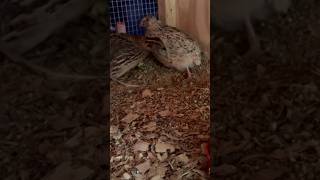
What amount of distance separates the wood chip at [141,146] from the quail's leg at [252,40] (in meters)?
0.81

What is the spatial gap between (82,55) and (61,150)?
298mm

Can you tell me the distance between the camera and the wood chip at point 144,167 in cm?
198

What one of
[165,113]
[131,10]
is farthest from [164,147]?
[131,10]

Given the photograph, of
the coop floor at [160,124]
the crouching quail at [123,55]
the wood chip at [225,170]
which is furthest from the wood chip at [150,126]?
the wood chip at [225,170]

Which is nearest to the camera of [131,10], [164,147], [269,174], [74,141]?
[74,141]

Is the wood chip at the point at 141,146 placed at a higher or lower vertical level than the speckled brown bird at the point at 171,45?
lower

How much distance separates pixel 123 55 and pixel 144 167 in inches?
38.2

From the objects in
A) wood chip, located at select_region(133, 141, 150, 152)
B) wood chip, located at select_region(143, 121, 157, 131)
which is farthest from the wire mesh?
wood chip, located at select_region(133, 141, 150, 152)

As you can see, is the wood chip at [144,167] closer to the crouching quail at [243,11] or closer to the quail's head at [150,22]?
the crouching quail at [243,11]

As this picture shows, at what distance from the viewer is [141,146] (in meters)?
2.12

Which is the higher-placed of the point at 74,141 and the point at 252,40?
the point at 252,40

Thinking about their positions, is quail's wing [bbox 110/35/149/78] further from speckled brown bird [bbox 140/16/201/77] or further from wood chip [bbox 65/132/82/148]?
wood chip [bbox 65/132/82/148]

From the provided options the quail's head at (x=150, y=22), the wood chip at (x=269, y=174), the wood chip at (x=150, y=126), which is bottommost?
the wood chip at (x=269, y=174)

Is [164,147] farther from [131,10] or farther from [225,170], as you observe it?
[131,10]
